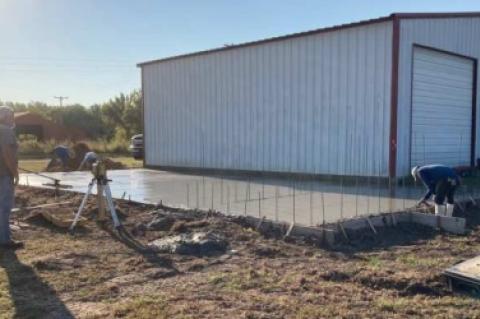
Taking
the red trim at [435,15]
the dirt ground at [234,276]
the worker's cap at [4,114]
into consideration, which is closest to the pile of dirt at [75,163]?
the red trim at [435,15]

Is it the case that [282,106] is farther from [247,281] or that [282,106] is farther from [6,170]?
[247,281]

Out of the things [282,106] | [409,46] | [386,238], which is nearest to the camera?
[386,238]

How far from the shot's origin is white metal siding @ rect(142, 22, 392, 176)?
493 inches

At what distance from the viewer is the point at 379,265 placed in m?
5.35

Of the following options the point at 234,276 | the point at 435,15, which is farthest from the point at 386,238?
the point at 435,15

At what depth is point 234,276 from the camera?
16.3 ft

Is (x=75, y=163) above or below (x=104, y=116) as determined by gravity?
below

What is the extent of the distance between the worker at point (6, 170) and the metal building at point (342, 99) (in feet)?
28.1

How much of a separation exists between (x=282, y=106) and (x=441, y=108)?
14.1 ft

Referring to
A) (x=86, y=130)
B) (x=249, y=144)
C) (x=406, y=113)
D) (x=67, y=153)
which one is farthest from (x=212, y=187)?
(x=86, y=130)

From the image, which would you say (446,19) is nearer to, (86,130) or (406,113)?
(406,113)

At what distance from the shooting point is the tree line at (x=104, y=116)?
1956 inches

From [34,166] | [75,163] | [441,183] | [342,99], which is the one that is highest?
[342,99]

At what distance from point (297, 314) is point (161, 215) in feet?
13.9
